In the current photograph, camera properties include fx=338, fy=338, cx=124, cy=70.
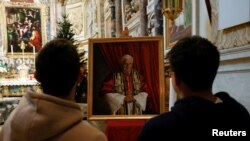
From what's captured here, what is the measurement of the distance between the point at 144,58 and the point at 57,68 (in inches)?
70.8

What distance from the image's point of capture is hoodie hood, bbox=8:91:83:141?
152 cm

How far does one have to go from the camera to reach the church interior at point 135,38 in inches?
117

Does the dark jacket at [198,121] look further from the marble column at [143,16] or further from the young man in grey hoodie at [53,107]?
the marble column at [143,16]

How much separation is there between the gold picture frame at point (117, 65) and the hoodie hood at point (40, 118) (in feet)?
5.31

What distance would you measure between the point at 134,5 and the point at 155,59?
414 centimetres

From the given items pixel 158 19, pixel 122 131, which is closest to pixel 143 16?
pixel 158 19

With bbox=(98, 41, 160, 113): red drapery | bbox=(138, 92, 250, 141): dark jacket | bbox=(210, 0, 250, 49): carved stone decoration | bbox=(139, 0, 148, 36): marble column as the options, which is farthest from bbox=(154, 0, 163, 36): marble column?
bbox=(138, 92, 250, 141): dark jacket

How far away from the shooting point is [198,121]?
54.3 inches

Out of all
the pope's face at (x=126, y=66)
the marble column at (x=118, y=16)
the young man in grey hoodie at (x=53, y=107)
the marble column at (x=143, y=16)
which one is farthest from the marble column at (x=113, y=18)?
the young man in grey hoodie at (x=53, y=107)

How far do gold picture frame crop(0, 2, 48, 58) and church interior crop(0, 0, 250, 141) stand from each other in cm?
4

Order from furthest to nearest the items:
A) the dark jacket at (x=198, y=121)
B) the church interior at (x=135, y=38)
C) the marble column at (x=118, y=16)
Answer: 1. the marble column at (x=118, y=16)
2. the church interior at (x=135, y=38)
3. the dark jacket at (x=198, y=121)

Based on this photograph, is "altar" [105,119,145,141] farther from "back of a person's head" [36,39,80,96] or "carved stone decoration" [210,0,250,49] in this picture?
"back of a person's head" [36,39,80,96]

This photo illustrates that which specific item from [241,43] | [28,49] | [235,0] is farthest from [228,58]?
[28,49]

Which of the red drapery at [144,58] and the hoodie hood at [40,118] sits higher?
the red drapery at [144,58]
